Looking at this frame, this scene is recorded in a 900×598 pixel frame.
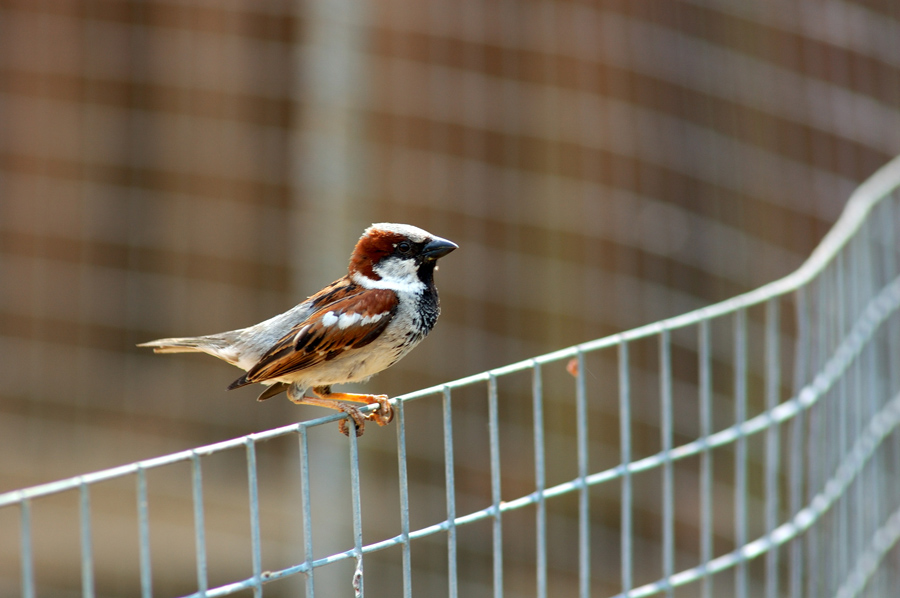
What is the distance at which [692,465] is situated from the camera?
14.5ft

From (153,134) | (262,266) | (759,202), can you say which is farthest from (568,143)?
(153,134)

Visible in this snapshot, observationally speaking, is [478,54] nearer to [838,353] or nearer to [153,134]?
[153,134]

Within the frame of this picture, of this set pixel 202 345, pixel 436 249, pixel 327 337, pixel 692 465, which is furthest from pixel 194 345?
pixel 692 465

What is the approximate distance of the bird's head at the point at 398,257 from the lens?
8.20 ft

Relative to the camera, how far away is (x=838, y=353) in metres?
2.51

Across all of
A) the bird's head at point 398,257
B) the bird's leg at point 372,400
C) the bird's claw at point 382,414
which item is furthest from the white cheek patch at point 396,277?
the bird's claw at point 382,414

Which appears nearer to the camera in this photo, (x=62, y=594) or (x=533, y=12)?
(x=533, y=12)

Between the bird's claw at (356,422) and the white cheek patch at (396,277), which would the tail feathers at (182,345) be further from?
the bird's claw at (356,422)

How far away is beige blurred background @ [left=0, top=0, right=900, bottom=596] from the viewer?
14.2 ft

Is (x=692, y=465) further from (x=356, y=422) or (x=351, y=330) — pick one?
(x=356, y=422)

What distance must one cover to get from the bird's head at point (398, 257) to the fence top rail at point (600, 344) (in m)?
0.28

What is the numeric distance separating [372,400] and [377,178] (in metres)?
2.21

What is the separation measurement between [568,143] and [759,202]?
31.3 inches

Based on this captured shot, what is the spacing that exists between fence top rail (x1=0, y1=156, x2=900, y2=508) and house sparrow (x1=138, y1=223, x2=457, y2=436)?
0.14 metres
